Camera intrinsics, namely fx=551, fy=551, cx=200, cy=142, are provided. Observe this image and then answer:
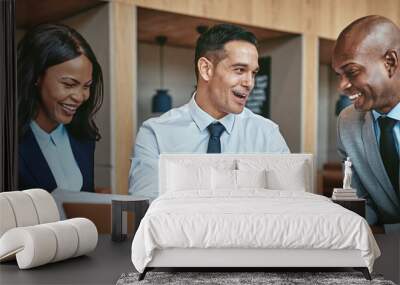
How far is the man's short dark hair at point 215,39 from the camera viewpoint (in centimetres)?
611

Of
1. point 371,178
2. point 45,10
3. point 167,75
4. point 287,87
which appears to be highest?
point 45,10

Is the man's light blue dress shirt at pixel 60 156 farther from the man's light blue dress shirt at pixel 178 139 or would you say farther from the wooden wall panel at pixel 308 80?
the wooden wall panel at pixel 308 80

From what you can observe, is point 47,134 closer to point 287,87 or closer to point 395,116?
point 287,87

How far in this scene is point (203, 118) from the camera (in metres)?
6.08

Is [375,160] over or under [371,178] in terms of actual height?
over

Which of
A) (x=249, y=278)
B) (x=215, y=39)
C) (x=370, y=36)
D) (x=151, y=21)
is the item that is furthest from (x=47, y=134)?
(x=370, y=36)

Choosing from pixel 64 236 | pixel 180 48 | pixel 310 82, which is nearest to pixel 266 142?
pixel 310 82

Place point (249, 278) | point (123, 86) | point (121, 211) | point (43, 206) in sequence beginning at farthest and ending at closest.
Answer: point (123, 86)
point (121, 211)
point (43, 206)
point (249, 278)

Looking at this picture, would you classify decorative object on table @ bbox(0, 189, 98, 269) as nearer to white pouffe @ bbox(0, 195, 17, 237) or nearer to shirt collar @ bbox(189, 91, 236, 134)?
white pouffe @ bbox(0, 195, 17, 237)

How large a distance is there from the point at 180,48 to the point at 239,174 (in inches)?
65.3

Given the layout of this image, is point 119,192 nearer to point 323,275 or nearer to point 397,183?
point 323,275

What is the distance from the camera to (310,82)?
21.3 feet

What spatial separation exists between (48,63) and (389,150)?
3.89m

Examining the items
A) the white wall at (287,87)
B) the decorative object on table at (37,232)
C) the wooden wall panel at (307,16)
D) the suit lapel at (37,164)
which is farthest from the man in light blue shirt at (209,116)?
the decorative object on table at (37,232)
